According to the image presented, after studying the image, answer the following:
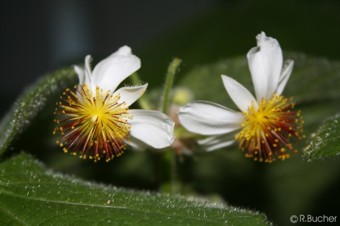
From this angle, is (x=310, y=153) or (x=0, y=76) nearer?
(x=310, y=153)

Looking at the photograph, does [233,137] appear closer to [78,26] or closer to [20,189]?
[20,189]

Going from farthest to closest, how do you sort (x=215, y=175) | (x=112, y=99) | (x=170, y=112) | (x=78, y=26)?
(x=78, y=26)
(x=215, y=175)
(x=170, y=112)
(x=112, y=99)

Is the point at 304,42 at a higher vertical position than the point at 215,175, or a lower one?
higher

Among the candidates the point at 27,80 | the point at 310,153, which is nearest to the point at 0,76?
the point at 27,80

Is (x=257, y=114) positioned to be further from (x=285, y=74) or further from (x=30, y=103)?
(x=30, y=103)

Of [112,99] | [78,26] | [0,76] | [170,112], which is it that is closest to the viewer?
[112,99]

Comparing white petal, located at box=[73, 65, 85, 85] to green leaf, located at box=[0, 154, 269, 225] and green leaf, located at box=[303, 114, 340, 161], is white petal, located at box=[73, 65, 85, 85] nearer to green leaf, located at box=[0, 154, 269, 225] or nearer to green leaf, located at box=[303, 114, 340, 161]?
green leaf, located at box=[0, 154, 269, 225]

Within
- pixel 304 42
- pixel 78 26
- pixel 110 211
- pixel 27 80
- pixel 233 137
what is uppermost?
pixel 78 26

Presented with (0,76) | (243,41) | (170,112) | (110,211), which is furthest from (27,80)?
(110,211)
